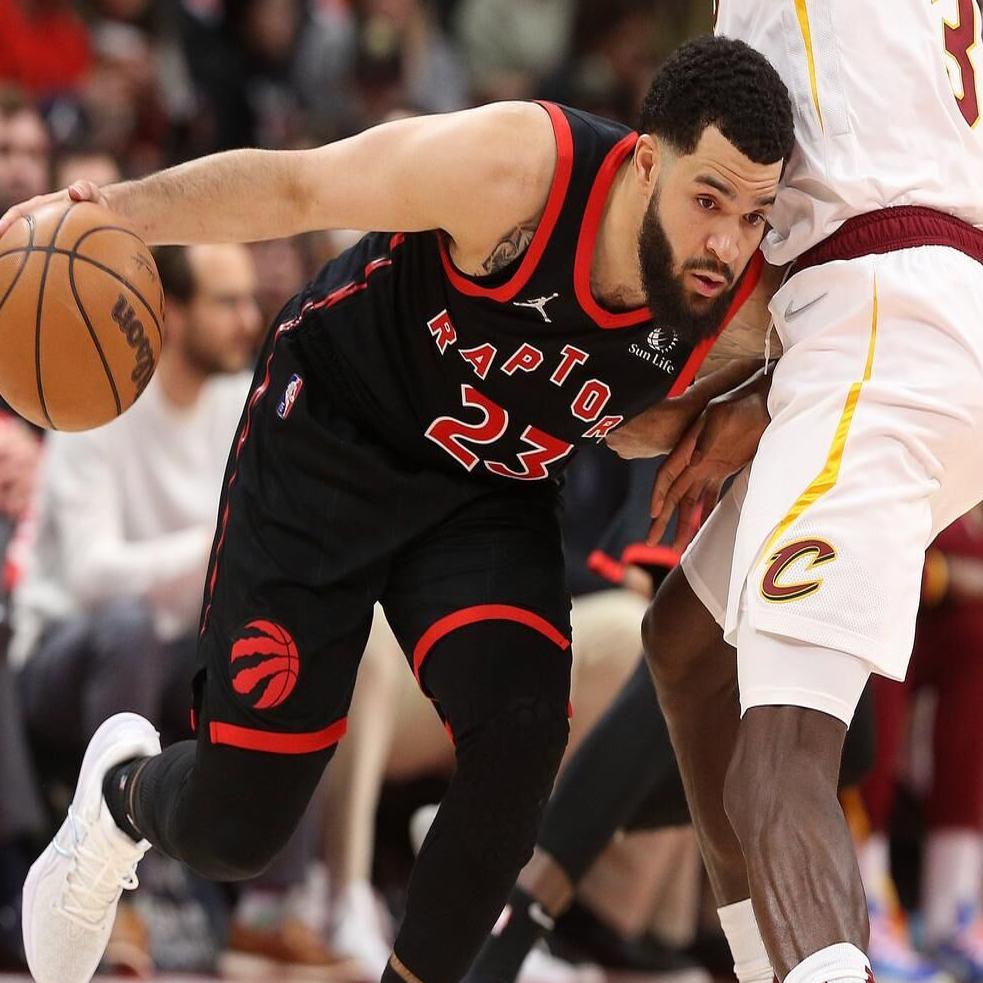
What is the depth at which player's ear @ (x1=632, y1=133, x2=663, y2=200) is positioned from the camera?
3242mm

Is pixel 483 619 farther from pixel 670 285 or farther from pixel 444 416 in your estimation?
pixel 670 285

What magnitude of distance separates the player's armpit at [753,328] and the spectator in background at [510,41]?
6504mm

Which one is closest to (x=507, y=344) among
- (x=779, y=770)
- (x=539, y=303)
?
(x=539, y=303)

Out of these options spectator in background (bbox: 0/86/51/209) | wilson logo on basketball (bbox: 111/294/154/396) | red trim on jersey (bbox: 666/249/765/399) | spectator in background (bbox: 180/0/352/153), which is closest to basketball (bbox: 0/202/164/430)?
wilson logo on basketball (bbox: 111/294/154/396)

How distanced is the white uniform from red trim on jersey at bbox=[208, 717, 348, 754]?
2.88 ft

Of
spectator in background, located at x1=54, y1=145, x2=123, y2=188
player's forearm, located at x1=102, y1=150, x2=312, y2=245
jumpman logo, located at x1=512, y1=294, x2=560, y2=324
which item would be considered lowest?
spectator in background, located at x1=54, y1=145, x2=123, y2=188

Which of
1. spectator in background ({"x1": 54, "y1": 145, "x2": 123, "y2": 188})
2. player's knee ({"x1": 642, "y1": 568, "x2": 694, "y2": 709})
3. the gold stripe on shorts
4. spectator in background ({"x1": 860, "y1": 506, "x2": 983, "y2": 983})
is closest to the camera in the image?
the gold stripe on shorts

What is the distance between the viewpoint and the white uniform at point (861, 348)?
9.46 feet

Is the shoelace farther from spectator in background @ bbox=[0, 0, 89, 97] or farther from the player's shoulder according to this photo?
spectator in background @ bbox=[0, 0, 89, 97]

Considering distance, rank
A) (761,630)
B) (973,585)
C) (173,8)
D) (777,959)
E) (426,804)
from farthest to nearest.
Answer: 1. (173,8)
2. (973,585)
3. (426,804)
4. (761,630)
5. (777,959)

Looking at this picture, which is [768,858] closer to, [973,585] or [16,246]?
[16,246]

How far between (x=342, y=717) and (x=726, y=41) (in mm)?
1551

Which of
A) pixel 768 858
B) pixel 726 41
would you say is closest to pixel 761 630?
pixel 768 858

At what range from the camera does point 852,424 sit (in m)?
2.96
